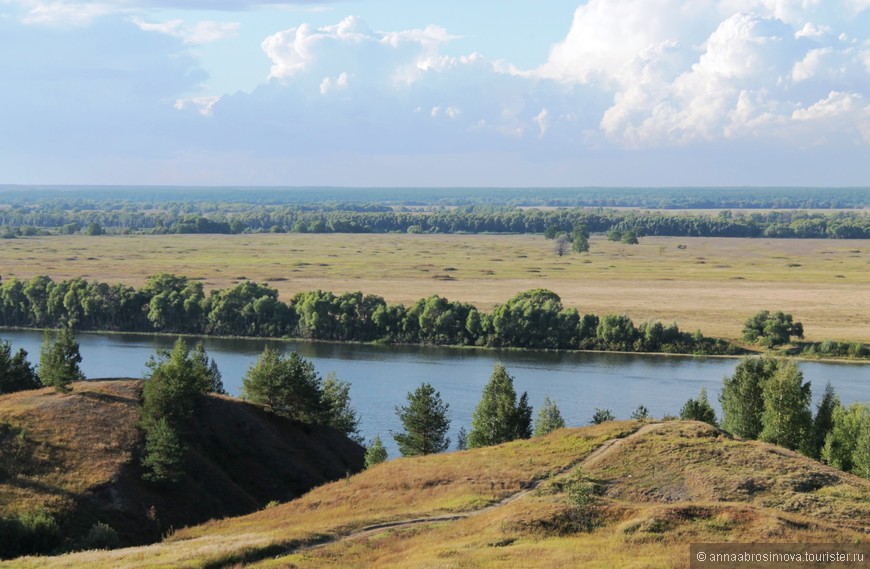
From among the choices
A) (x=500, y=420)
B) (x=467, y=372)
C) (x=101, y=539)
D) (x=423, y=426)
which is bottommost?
(x=467, y=372)

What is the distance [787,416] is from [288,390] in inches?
1244

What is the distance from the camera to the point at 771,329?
119 meters

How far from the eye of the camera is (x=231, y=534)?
141 ft

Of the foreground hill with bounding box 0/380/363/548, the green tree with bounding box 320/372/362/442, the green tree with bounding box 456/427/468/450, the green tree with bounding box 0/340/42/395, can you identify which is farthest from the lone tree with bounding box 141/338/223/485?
the green tree with bounding box 456/427/468/450

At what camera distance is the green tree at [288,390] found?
7069 centimetres

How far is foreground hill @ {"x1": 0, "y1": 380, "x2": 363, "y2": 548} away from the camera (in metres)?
51.7

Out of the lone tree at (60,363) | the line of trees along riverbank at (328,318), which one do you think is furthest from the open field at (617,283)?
the lone tree at (60,363)

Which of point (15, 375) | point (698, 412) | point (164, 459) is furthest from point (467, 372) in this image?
point (164, 459)

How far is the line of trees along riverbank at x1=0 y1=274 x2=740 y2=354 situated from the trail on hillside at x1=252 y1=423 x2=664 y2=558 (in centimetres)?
6947

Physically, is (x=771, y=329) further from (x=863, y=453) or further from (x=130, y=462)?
(x=130, y=462)

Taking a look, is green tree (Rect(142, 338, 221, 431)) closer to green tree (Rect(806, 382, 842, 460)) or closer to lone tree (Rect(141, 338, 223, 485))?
lone tree (Rect(141, 338, 223, 485))

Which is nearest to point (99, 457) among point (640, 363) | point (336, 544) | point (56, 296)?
point (336, 544)

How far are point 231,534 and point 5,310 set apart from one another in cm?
11181

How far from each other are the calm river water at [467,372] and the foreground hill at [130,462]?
1090 cm
